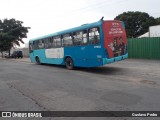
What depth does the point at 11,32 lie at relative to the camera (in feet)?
148

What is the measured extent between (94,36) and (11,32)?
3571 centimetres

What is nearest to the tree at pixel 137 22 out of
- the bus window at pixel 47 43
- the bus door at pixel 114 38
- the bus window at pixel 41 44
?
A: the bus window at pixel 41 44

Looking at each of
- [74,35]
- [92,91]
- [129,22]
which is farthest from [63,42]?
[129,22]

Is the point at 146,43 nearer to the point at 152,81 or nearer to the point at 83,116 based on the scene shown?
the point at 152,81

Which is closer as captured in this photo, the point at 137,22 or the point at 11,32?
the point at 11,32

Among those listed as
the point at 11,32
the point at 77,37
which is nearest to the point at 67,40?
the point at 77,37

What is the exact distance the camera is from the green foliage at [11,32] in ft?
146

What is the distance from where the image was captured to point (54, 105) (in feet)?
21.5

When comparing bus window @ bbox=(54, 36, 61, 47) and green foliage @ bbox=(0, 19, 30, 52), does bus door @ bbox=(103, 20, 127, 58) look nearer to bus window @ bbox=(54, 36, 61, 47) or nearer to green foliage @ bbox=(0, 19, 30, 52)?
bus window @ bbox=(54, 36, 61, 47)

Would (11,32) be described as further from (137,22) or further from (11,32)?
(137,22)

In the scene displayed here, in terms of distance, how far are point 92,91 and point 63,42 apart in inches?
343

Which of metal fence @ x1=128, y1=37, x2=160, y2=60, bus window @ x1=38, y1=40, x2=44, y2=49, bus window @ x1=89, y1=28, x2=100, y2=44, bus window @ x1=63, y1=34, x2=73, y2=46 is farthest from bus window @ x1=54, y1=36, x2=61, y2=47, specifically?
metal fence @ x1=128, y1=37, x2=160, y2=60

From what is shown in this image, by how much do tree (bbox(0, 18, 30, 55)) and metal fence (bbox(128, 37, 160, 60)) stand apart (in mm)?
28743

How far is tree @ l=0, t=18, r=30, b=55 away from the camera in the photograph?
146 feet
